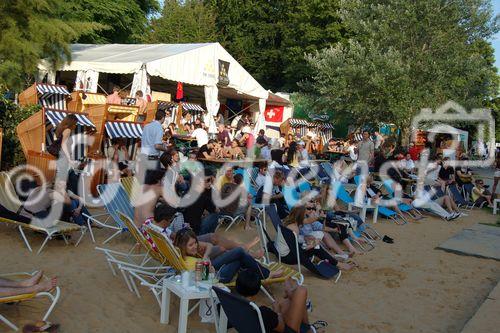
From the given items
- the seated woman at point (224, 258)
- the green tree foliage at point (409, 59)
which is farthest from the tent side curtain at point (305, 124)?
the seated woman at point (224, 258)

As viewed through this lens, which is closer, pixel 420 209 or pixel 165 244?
pixel 165 244

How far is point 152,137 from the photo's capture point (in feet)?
27.6

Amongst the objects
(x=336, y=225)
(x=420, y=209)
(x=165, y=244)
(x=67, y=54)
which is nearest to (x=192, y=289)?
(x=165, y=244)

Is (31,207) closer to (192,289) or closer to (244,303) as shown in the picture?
(192,289)

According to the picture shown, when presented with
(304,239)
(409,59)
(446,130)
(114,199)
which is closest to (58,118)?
(114,199)

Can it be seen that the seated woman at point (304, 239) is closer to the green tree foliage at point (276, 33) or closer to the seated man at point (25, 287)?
the seated man at point (25, 287)

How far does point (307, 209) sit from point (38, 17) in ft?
30.8

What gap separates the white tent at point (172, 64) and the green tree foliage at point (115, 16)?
4154 mm

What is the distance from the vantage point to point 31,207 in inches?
230

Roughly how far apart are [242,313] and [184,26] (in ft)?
113

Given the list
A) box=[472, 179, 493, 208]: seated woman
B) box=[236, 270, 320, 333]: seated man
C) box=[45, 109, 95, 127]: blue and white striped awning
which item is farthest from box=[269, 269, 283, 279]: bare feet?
box=[472, 179, 493, 208]: seated woman

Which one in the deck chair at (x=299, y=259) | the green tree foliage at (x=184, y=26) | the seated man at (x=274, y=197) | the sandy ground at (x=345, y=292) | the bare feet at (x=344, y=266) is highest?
the green tree foliage at (x=184, y=26)

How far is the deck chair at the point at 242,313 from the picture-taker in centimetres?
306

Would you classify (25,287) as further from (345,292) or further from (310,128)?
(310,128)
